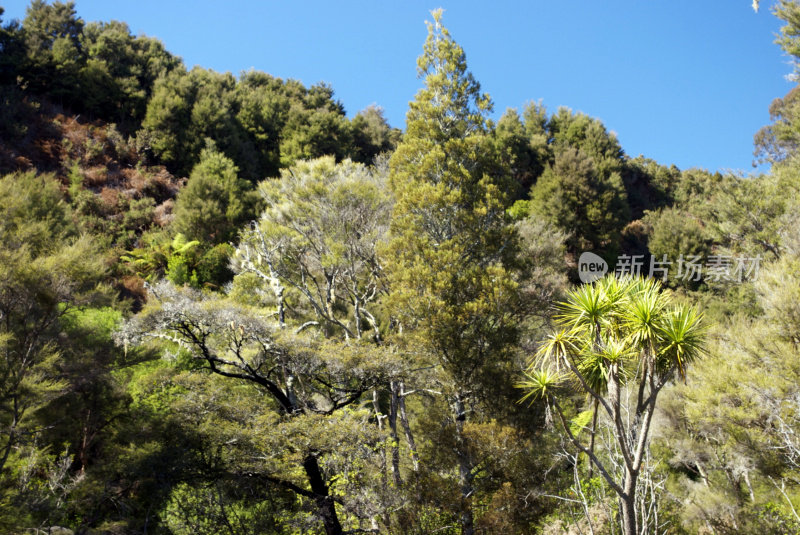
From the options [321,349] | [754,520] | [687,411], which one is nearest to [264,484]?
[321,349]

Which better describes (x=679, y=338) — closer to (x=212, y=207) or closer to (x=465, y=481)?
(x=465, y=481)

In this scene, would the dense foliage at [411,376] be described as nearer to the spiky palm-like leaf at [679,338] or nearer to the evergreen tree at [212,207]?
the spiky palm-like leaf at [679,338]

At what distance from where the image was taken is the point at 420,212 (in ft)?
41.6

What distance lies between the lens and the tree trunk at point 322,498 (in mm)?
9938

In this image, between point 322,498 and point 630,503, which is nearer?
point 630,503

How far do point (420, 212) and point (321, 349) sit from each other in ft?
14.4

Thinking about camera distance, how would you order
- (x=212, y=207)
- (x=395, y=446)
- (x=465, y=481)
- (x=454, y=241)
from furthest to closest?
(x=212, y=207) → (x=454, y=241) → (x=395, y=446) → (x=465, y=481)

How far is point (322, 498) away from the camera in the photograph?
10.1 metres

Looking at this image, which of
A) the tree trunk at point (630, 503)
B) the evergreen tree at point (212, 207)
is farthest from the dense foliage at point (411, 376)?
the evergreen tree at point (212, 207)

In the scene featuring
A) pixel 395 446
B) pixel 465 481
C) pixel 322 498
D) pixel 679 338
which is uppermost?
pixel 679 338

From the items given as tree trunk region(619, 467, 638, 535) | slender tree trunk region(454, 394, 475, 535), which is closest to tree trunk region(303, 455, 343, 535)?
slender tree trunk region(454, 394, 475, 535)

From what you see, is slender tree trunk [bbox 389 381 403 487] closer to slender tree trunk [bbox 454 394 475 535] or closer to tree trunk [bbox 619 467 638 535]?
slender tree trunk [bbox 454 394 475 535]

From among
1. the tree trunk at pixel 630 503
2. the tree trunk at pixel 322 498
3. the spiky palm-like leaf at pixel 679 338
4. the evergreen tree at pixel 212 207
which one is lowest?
the tree trunk at pixel 322 498

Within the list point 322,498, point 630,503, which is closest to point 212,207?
point 322,498
